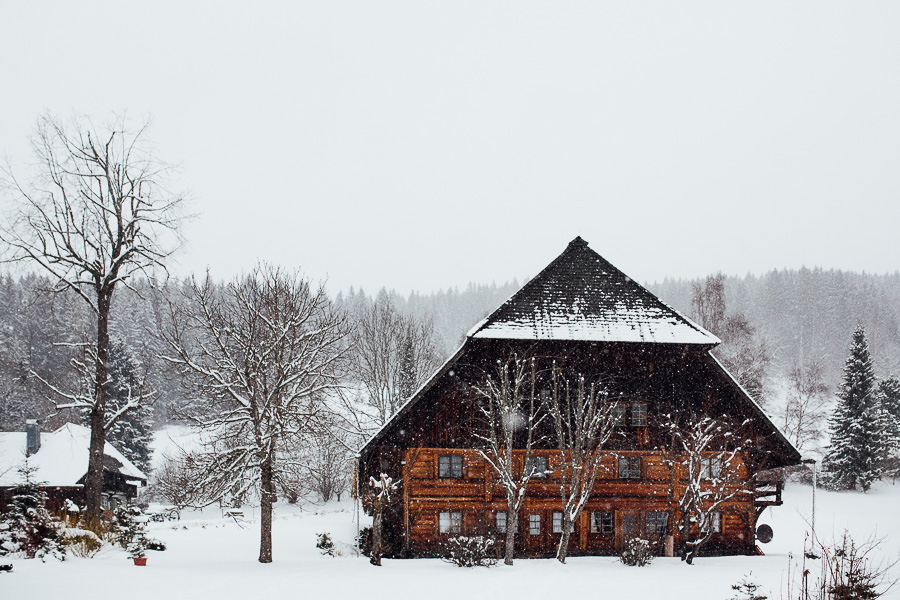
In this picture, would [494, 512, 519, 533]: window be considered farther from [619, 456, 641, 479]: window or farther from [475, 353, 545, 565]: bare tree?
[619, 456, 641, 479]: window

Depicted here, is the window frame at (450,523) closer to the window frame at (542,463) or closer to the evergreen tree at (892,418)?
the window frame at (542,463)

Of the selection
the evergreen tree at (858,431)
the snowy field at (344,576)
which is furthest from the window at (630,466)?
the evergreen tree at (858,431)

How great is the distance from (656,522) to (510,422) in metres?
7.24

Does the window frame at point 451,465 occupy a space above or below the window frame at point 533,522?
above

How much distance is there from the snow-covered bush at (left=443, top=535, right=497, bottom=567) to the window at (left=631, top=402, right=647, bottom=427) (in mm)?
6791

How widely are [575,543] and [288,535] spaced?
13.2 metres

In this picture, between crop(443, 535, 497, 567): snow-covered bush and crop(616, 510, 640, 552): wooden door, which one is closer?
crop(443, 535, 497, 567): snow-covered bush

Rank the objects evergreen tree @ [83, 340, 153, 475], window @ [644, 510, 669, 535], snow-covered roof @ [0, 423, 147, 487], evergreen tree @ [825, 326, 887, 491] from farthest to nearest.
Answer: evergreen tree @ [83, 340, 153, 475] → evergreen tree @ [825, 326, 887, 491] → snow-covered roof @ [0, 423, 147, 487] → window @ [644, 510, 669, 535]

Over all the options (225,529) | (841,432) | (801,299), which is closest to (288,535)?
(225,529)

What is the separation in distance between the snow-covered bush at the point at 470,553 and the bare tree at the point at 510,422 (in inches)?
27.7

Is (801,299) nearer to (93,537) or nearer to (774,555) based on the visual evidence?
(774,555)

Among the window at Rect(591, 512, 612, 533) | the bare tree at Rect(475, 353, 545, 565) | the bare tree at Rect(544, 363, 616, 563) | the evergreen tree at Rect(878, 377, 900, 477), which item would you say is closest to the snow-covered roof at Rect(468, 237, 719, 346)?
the bare tree at Rect(475, 353, 545, 565)

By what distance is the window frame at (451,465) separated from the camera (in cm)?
2433

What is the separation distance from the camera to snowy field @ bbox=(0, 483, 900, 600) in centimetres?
1309
